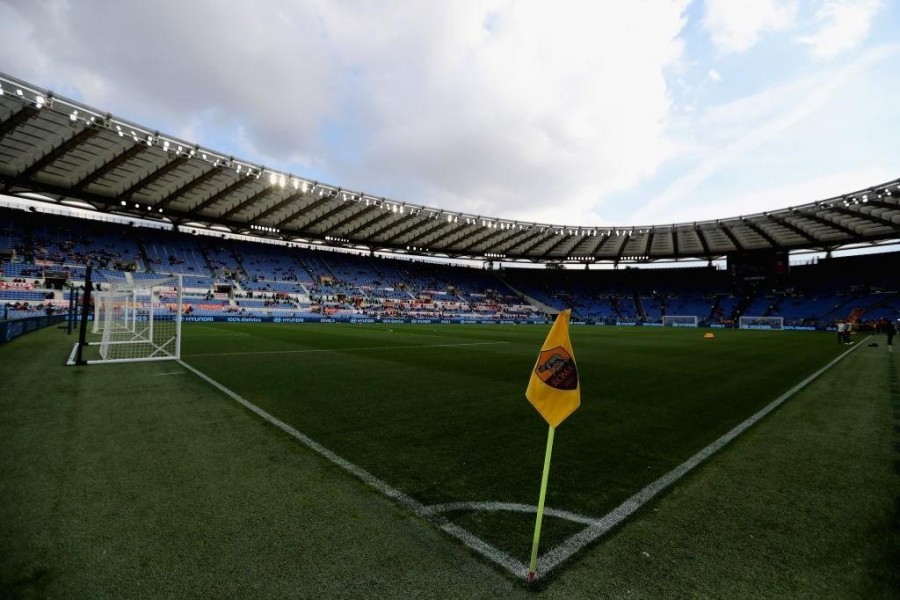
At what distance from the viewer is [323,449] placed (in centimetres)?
478

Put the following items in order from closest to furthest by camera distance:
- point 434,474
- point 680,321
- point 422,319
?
1. point 434,474
2. point 422,319
3. point 680,321

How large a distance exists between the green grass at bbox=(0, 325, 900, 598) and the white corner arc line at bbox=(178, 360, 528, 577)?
0.30ft

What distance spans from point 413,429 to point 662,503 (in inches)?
126

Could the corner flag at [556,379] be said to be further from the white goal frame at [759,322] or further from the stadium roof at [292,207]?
the white goal frame at [759,322]

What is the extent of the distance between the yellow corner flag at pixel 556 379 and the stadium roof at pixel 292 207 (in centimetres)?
3260

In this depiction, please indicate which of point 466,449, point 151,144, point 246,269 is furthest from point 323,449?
point 246,269

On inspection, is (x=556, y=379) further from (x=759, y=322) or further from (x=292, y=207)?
(x=759, y=322)

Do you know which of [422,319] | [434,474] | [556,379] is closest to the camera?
[556,379]

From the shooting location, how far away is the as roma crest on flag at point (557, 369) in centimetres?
293

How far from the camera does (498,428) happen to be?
5797 mm

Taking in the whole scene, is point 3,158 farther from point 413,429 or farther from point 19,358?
point 413,429

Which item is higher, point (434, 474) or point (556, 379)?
point (556, 379)

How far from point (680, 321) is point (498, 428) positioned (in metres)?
64.1

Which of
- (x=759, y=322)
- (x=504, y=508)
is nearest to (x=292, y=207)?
(x=504, y=508)
